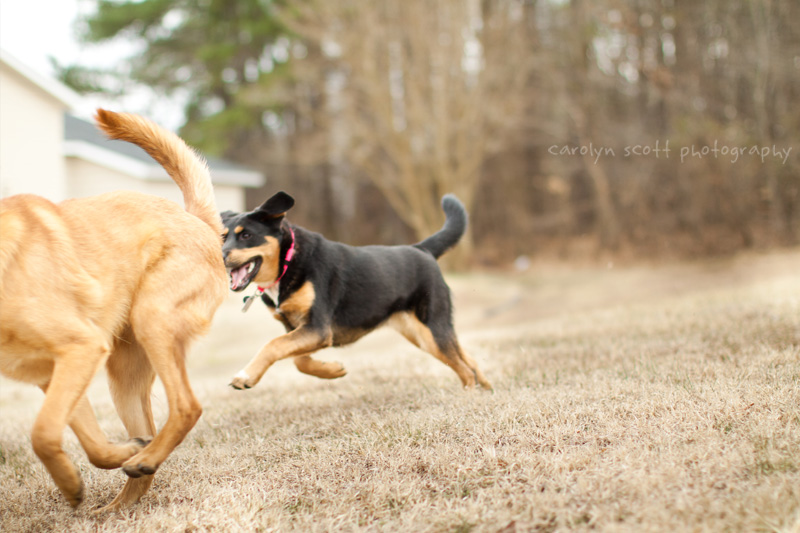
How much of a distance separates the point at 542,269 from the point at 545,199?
6.11 m

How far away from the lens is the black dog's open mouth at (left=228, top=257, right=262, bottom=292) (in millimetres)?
4429

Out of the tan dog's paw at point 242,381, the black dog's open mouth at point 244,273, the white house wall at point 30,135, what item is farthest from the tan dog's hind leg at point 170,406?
the white house wall at point 30,135

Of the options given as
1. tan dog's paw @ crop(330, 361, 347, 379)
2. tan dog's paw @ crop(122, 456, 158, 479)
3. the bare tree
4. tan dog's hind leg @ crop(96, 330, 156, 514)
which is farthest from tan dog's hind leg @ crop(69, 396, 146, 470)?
the bare tree

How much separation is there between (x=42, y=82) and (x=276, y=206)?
11.6 meters

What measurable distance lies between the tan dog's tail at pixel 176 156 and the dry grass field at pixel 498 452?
1.52m

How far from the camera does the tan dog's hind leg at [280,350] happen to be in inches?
159

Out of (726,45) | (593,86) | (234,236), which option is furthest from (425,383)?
(593,86)

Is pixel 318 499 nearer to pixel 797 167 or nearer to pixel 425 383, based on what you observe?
pixel 425 383

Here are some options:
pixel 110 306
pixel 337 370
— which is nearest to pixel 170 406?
pixel 110 306

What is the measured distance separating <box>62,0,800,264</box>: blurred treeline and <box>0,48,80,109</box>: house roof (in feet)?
24.5

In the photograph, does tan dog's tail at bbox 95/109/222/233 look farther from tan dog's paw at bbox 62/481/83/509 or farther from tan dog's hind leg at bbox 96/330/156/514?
tan dog's paw at bbox 62/481/83/509

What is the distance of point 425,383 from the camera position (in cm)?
570

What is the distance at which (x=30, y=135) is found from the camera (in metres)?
13.5

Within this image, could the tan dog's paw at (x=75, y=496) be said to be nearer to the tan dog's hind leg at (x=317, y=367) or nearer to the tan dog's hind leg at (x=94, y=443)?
the tan dog's hind leg at (x=94, y=443)
